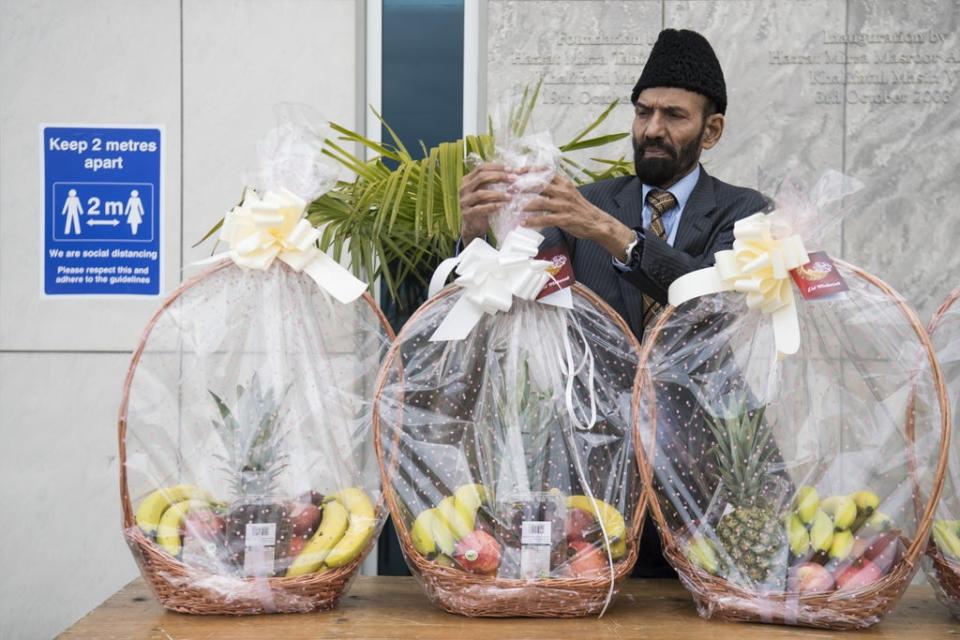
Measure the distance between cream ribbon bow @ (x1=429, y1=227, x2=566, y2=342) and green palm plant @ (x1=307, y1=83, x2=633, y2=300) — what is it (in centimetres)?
75

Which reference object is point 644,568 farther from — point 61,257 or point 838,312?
point 61,257

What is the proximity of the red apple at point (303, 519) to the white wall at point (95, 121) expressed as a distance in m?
1.99

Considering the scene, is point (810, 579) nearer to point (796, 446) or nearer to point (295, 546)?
point (796, 446)

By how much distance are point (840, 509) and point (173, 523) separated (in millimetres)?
1104

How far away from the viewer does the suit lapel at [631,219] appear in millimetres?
2225

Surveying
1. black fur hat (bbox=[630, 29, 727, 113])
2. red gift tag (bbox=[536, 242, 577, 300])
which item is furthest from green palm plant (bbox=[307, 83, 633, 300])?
red gift tag (bbox=[536, 242, 577, 300])

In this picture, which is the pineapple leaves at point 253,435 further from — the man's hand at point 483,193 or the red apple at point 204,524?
the man's hand at point 483,193

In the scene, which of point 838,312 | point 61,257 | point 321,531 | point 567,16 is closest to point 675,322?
point 838,312

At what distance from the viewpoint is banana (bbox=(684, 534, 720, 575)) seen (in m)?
1.65

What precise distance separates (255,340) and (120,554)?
2.12m

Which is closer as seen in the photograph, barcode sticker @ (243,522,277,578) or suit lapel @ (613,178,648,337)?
barcode sticker @ (243,522,277,578)

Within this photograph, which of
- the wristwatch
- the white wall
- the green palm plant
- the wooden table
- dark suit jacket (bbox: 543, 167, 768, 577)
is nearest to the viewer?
the wooden table

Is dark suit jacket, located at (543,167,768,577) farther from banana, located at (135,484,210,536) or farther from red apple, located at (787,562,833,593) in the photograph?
banana, located at (135,484,210,536)

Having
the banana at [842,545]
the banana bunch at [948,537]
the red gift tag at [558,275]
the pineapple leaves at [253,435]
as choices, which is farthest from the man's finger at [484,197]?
the banana bunch at [948,537]
